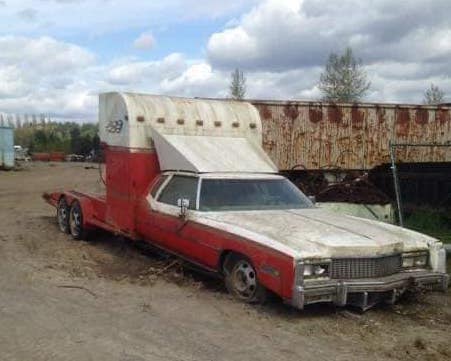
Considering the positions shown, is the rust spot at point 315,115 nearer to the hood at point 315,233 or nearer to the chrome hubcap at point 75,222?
the chrome hubcap at point 75,222

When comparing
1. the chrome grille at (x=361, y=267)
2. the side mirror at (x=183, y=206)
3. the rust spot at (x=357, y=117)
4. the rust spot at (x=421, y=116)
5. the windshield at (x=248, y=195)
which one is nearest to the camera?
the chrome grille at (x=361, y=267)

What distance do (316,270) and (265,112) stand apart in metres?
8.89

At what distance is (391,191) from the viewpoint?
14422 millimetres

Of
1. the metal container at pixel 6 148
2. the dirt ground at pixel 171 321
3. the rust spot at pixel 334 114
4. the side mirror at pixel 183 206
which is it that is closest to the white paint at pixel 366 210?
the rust spot at pixel 334 114

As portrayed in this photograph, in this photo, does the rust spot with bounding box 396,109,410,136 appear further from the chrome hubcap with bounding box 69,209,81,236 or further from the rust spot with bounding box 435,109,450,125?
the chrome hubcap with bounding box 69,209,81,236

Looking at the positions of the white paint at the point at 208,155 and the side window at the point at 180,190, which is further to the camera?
the white paint at the point at 208,155

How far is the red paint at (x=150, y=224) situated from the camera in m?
6.28

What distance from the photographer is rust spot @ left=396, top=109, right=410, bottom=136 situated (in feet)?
53.1

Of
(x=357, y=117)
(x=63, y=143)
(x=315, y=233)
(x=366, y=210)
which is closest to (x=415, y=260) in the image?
(x=315, y=233)

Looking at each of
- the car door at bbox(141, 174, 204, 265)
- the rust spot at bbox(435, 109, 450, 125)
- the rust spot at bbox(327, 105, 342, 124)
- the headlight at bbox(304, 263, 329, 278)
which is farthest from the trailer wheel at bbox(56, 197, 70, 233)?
the rust spot at bbox(435, 109, 450, 125)

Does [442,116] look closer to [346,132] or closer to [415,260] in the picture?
[346,132]

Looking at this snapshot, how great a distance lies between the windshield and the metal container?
1196 inches

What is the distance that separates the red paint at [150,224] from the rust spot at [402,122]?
8.64 m

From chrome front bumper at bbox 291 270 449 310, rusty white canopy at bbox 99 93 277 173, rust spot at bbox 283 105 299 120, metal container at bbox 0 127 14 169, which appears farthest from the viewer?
metal container at bbox 0 127 14 169
